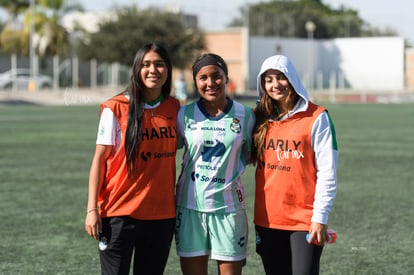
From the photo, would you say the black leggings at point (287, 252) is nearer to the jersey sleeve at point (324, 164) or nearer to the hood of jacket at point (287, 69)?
the jersey sleeve at point (324, 164)

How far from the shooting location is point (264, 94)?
4.68m

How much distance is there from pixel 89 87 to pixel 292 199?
50991 millimetres

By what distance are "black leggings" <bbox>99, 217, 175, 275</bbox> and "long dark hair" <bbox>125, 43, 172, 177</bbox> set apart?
30cm

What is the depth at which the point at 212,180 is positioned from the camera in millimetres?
4602

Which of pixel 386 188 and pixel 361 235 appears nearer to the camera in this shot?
pixel 361 235

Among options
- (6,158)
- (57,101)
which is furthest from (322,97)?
(6,158)

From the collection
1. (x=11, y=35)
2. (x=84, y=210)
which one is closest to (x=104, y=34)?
(x=11, y=35)

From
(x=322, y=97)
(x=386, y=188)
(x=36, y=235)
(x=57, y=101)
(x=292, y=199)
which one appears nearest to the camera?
(x=292, y=199)

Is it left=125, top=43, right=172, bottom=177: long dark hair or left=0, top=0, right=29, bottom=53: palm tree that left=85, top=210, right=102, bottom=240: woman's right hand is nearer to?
left=125, top=43, right=172, bottom=177: long dark hair

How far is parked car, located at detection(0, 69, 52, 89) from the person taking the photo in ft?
164

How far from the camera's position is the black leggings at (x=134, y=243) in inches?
177

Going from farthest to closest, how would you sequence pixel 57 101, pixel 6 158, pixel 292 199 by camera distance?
pixel 57 101
pixel 6 158
pixel 292 199

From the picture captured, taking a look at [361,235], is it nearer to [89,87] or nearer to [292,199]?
[292,199]

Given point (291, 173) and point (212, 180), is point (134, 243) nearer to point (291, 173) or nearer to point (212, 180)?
point (212, 180)
